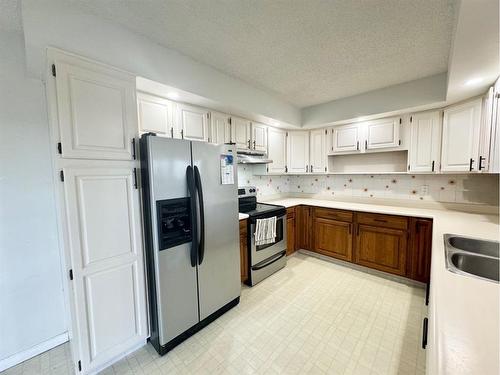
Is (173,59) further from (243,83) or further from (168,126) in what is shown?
(243,83)

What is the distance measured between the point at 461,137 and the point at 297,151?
203 centimetres

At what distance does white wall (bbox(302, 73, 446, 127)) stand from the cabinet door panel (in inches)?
9.1

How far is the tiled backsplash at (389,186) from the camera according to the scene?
2533mm

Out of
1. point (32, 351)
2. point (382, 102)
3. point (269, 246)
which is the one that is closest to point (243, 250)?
point (269, 246)

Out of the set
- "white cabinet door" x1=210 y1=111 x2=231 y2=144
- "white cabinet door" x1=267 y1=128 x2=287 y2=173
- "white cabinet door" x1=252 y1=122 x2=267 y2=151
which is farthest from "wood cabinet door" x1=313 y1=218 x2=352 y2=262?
"white cabinet door" x1=210 y1=111 x2=231 y2=144

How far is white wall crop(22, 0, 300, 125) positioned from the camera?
4.18 feet

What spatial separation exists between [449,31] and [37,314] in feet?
12.9

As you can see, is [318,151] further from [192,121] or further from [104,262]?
A: [104,262]

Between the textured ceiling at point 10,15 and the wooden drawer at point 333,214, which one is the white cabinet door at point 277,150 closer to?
the wooden drawer at point 333,214

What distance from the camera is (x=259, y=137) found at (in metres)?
3.17

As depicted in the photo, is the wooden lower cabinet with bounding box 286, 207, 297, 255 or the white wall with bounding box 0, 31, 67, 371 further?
the wooden lower cabinet with bounding box 286, 207, 297, 255

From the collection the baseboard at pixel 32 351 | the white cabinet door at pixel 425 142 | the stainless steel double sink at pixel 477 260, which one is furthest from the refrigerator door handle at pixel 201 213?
the white cabinet door at pixel 425 142

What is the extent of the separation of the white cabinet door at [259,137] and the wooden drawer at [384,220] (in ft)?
5.51

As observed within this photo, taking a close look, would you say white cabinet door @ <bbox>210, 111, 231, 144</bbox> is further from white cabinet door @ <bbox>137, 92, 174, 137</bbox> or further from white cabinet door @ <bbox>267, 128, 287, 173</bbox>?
white cabinet door @ <bbox>267, 128, 287, 173</bbox>
